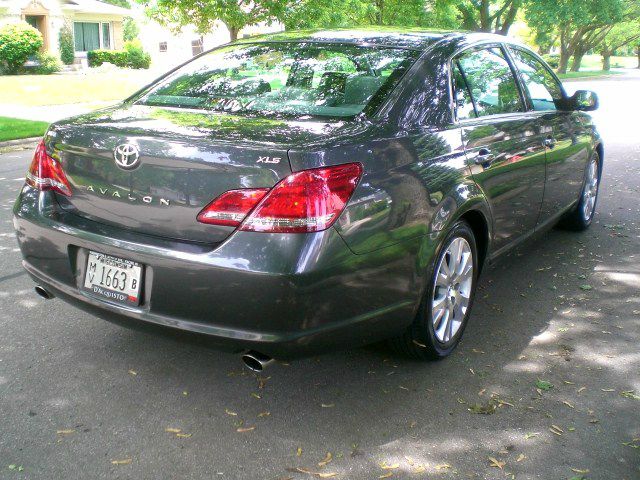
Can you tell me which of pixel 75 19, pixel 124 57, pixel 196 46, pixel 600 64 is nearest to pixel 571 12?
pixel 196 46

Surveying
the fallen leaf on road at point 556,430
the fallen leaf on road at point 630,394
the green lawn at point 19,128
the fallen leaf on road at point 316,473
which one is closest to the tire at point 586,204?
the fallen leaf on road at point 630,394

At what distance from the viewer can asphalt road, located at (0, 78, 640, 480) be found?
2.93 metres

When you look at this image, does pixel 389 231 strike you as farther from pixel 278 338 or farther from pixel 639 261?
pixel 639 261

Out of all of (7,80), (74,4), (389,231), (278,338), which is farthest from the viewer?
(74,4)

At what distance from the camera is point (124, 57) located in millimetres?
38906

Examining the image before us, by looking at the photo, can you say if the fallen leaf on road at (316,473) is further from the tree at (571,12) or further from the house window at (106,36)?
the house window at (106,36)

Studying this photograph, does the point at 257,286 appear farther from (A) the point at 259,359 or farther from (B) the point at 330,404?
(B) the point at 330,404

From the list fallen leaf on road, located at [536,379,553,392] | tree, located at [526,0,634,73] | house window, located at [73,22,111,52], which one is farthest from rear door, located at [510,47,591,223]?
house window, located at [73,22,111,52]

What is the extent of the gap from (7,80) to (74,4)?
1488 cm

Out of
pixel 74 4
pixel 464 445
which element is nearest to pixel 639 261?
pixel 464 445

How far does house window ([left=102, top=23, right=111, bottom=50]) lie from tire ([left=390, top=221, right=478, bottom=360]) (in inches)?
1629

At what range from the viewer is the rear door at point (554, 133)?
4988mm

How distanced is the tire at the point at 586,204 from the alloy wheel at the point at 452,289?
8.71 ft

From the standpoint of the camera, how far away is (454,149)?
12.2 feet
